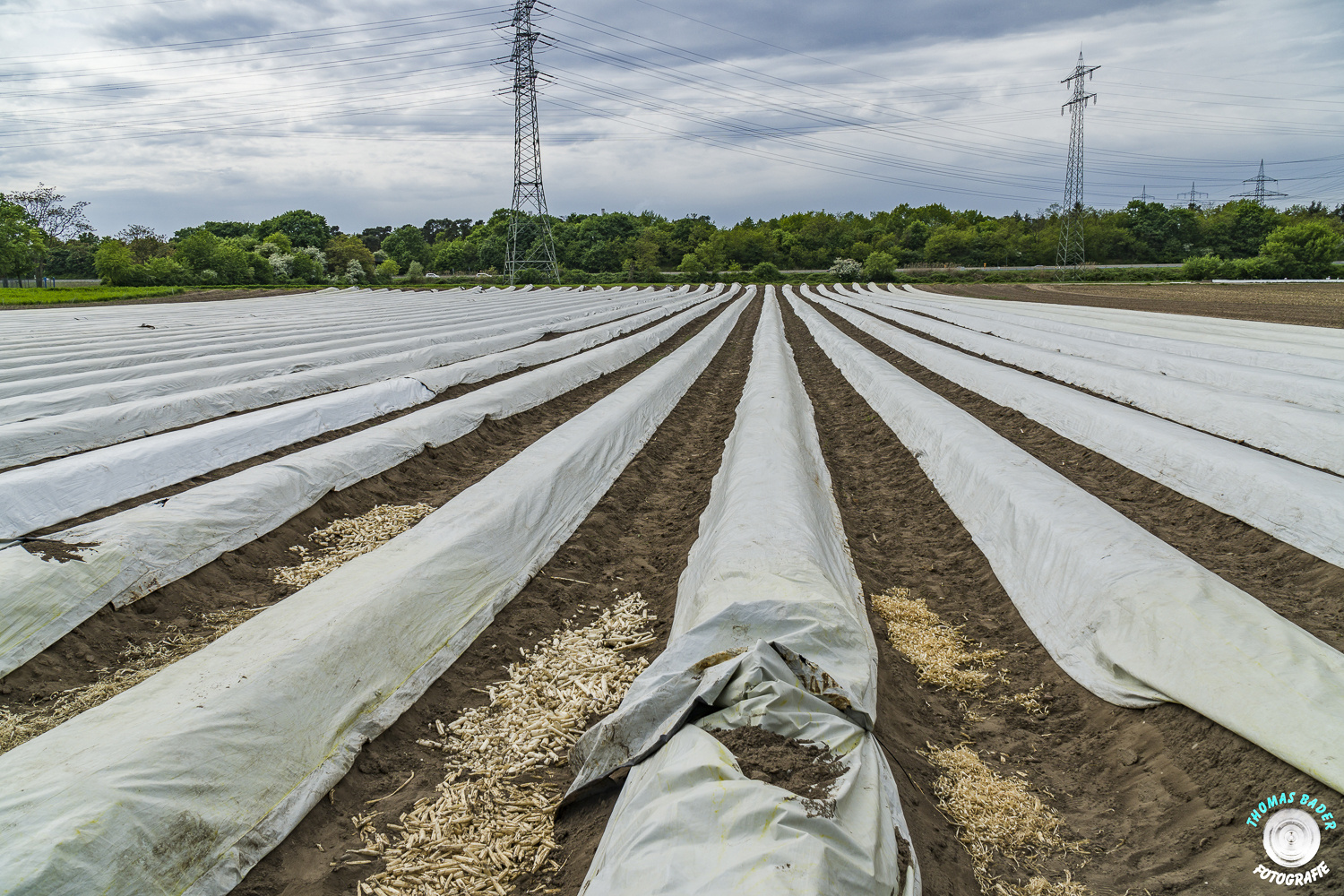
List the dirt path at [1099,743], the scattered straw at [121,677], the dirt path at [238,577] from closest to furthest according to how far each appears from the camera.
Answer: the dirt path at [1099,743], the scattered straw at [121,677], the dirt path at [238,577]

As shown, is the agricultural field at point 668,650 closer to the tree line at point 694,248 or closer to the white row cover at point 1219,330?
the white row cover at point 1219,330

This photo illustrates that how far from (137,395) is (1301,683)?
11.1 m

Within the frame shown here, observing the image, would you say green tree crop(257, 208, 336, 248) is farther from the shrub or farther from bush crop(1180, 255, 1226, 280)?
bush crop(1180, 255, 1226, 280)

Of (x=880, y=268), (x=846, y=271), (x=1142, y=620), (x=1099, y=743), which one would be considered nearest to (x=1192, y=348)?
(x=1142, y=620)

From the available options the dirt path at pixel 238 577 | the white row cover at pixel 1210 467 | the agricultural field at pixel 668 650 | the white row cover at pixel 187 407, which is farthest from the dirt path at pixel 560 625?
the white row cover at pixel 187 407

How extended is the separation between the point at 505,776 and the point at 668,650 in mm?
Answer: 973

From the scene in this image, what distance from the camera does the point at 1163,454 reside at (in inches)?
235

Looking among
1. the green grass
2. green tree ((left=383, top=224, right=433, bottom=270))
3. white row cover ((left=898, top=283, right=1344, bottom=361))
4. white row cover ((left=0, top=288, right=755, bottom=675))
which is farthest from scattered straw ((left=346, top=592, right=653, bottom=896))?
green tree ((left=383, top=224, right=433, bottom=270))

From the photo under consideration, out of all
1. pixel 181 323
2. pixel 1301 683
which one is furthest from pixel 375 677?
pixel 181 323

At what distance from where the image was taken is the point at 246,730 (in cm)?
274

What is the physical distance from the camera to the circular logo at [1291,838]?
2.18m

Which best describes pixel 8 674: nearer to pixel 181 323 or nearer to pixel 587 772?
pixel 587 772

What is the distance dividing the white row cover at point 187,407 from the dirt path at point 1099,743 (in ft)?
24.8

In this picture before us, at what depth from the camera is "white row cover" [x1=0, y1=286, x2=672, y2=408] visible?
7754 millimetres
